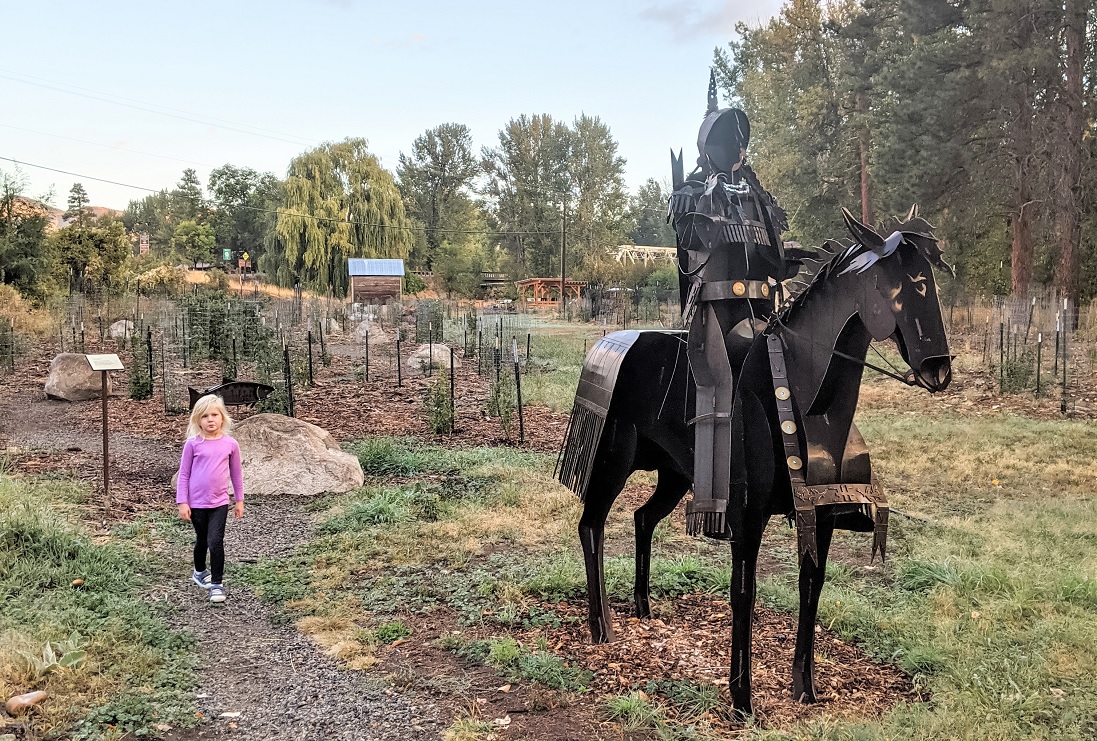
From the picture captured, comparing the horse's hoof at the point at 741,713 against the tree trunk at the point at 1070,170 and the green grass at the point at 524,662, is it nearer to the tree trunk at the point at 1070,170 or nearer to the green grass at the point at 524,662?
the green grass at the point at 524,662

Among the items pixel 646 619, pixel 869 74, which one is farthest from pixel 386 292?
pixel 646 619

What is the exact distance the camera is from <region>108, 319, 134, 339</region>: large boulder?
1980 cm

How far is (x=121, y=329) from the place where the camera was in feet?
68.3

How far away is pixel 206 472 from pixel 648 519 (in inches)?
112

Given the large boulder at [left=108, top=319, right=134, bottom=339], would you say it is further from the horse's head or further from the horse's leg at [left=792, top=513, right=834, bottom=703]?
the horse's head

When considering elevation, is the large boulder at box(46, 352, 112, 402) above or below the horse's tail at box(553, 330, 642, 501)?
below

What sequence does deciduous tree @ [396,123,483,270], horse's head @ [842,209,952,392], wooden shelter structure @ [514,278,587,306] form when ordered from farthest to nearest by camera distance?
deciduous tree @ [396,123,483,270] < wooden shelter structure @ [514,278,587,306] < horse's head @ [842,209,952,392]

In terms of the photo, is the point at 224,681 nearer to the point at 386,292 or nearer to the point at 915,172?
the point at 915,172

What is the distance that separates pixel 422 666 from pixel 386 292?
32464mm

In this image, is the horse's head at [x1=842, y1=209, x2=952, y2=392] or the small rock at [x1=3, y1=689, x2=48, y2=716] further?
the small rock at [x1=3, y1=689, x2=48, y2=716]

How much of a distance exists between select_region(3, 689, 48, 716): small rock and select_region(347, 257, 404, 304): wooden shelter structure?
1264 inches

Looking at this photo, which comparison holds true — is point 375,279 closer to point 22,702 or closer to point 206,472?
point 206,472

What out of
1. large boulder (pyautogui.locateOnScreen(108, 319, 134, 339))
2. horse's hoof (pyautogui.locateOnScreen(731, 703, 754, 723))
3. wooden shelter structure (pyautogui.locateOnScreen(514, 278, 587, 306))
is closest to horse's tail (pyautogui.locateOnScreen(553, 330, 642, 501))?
horse's hoof (pyautogui.locateOnScreen(731, 703, 754, 723))

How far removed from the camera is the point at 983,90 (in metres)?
Result: 18.4
